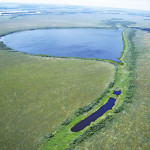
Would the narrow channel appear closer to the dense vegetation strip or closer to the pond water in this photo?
the pond water

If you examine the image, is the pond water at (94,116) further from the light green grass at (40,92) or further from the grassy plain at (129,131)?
the light green grass at (40,92)

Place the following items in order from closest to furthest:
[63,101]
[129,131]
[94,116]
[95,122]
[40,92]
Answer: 1. [129,131]
2. [95,122]
3. [94,116]
4. [63,101]
5. [40,92]

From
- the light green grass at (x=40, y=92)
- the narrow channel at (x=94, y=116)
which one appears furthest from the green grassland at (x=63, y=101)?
the narrow channel at (x=94, y=116)

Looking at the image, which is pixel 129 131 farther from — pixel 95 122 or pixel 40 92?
pixel 40 92

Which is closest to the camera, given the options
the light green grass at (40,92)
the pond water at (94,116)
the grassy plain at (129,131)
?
the grassy plain at (129,131)

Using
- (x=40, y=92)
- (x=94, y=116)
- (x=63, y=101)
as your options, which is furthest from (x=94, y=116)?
(x=40, y=92)

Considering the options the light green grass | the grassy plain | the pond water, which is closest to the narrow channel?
the pond water

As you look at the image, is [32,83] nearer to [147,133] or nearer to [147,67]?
[147,133]
